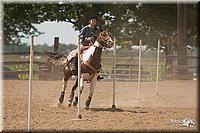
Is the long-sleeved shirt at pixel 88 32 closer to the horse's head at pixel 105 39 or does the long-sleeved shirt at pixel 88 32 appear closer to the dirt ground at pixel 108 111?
the horse's head at pixel 105 39

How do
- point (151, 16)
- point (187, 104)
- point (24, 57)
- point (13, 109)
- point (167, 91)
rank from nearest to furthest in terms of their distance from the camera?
point (13, 109) → point (187, 104) → point (167, 91) → point (24, 57) → point (151, 16)

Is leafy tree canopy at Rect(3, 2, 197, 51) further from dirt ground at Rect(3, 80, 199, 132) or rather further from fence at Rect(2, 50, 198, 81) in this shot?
dirt ground at Rect(3, 80, 199, 132)

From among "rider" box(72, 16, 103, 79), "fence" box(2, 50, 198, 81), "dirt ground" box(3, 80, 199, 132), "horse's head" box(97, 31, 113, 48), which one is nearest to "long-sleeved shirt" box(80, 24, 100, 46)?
"rider" box(72, 16, 103, 79)

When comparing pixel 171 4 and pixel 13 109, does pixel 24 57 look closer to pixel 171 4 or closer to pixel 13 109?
pixel 171 4

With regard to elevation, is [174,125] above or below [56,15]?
below

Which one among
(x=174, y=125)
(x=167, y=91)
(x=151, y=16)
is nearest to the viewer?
(x=174, y=125)

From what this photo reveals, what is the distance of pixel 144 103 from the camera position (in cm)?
1215

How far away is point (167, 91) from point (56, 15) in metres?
9.07

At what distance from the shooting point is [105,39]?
9938mm

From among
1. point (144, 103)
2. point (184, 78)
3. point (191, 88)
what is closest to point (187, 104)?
point (144, 103)

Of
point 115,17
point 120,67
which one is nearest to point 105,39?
point 120,67

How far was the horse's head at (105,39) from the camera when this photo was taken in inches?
389

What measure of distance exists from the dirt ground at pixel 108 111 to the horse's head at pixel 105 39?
1.43 meters

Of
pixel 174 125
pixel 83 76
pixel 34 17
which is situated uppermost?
pixel 34 17
